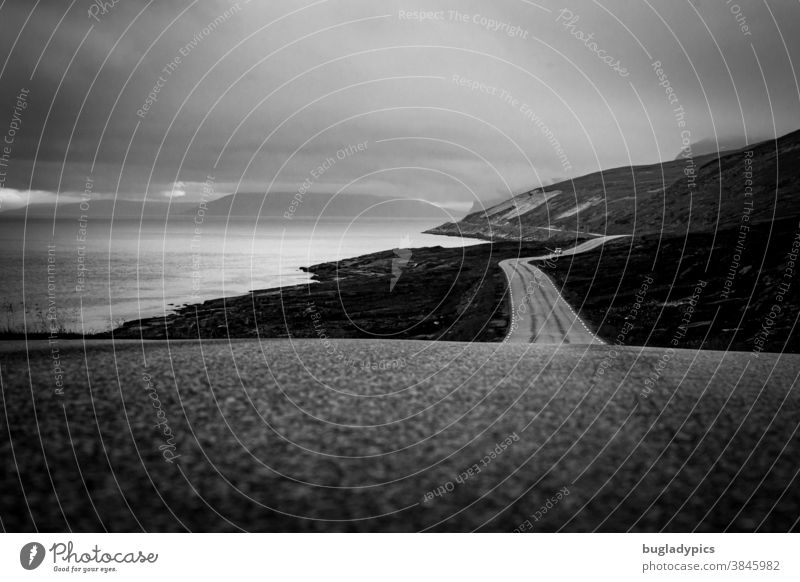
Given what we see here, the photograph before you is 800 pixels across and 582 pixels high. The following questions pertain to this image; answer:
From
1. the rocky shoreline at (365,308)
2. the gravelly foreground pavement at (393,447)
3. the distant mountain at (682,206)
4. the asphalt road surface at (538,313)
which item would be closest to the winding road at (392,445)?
the gravelly foreground pavement at (393,447)

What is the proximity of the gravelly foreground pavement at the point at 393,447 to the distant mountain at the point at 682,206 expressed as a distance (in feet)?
52.4

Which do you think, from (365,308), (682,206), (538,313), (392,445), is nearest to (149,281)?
(365,308)

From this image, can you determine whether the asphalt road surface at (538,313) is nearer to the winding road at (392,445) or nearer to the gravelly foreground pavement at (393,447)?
the winding road at (392,445)

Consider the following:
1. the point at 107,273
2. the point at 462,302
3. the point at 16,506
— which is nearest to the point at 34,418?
the point at 16,506

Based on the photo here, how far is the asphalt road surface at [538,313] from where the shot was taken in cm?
2006

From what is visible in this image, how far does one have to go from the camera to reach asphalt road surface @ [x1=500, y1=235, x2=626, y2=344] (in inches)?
790

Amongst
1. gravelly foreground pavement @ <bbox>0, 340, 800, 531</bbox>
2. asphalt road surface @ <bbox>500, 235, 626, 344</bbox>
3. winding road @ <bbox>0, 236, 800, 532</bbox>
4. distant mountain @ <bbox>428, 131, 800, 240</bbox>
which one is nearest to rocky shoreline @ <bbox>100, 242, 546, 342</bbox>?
asphalt road surface @ <bbox>500, 235, 626, 344</bbox>

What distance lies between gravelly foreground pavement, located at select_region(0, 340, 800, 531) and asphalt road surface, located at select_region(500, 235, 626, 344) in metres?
4.88

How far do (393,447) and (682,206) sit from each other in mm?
47299

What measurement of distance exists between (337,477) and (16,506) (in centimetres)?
501

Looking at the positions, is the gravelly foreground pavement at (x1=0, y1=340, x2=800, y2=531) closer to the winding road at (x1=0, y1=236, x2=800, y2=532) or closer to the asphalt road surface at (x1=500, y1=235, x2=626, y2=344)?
the winding road at (x1=0, y1=236, x2=800, y2=532)

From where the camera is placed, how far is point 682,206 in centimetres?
4875

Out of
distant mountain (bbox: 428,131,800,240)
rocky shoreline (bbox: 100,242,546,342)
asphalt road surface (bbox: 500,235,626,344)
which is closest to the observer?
asphalt road surface (bbox: 500,235,626,344)

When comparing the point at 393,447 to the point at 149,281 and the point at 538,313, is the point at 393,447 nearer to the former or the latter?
the point at 538,313
